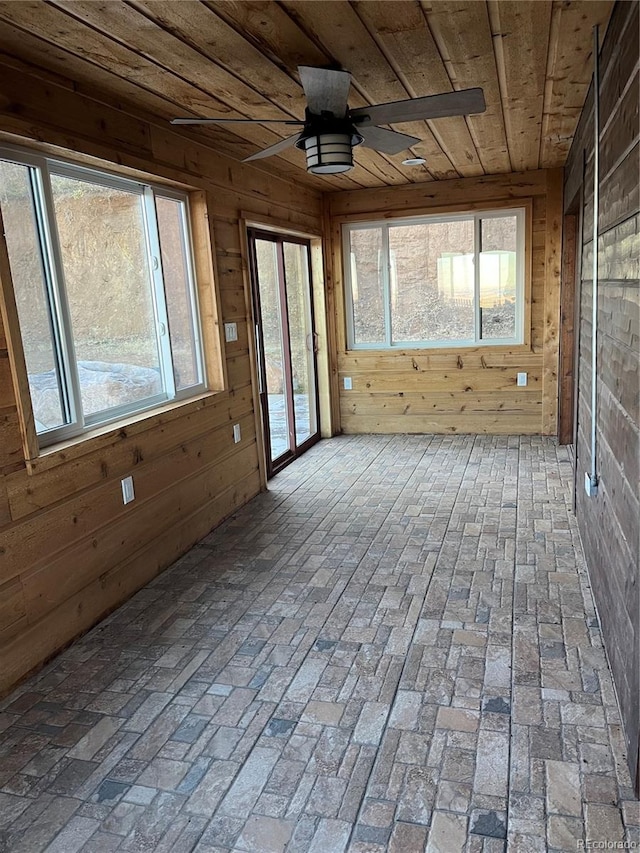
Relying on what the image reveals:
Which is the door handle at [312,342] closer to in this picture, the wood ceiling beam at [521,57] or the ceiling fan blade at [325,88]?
the wood ceiling beam at [521,57]

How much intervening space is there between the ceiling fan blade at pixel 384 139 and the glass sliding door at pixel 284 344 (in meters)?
1.91

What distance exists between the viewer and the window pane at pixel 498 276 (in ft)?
19.4

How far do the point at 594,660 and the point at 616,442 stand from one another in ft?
2.80

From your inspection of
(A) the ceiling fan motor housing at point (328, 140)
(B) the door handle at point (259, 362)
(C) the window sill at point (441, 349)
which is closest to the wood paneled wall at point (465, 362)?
(C) the window sill at point (441, 349)

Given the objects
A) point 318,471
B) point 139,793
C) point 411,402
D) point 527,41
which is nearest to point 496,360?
point 411,402

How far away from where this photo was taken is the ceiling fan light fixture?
260 cm

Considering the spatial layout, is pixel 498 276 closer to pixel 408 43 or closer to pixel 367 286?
pixel 367 286

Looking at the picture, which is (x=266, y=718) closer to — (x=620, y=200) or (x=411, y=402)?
(x=620, y=200)

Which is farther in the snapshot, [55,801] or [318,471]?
[318,471]

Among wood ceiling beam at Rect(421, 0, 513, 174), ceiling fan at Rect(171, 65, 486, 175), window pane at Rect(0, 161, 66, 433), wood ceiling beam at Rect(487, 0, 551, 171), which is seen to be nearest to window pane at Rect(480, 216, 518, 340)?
wood ceiling beam at Rect(487, 0, 551, 171)

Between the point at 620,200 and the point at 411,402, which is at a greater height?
the point at 620,200

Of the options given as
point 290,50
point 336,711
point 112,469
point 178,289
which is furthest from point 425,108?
point 336,711

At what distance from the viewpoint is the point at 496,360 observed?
19.7 feet

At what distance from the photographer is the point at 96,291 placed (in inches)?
121
